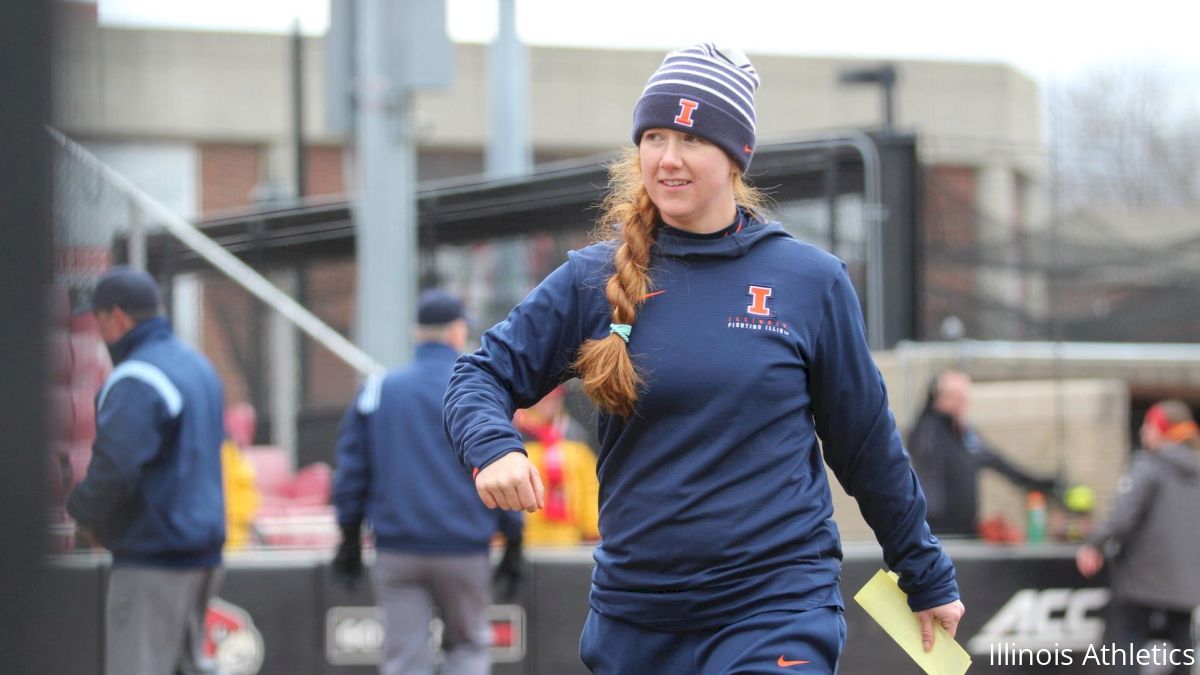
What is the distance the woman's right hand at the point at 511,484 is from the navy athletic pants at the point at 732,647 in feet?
1.31

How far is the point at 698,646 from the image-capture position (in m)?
2.96

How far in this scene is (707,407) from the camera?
2941 millimetres

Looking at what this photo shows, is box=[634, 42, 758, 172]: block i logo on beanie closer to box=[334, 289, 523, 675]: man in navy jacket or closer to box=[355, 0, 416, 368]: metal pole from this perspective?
box=[334, 289, 523, 675]: man in navy jacket

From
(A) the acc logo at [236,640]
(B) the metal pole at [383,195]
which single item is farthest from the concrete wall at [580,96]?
(A) the acc logo at [236,640]

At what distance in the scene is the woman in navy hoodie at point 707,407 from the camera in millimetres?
2939

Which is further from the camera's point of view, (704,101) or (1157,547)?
(1157,547)

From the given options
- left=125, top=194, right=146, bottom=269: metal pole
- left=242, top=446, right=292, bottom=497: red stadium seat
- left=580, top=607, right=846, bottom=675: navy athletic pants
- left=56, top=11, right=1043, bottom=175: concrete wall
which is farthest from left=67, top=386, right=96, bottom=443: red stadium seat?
left=56, top=11, right=1043, bottom=175: concrete wall

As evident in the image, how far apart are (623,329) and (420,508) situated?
3.98m

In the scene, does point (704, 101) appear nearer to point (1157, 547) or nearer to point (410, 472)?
point (410, 472)

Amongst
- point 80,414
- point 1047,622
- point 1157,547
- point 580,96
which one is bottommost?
point 1047,622

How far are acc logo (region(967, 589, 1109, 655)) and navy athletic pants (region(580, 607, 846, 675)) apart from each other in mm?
5695

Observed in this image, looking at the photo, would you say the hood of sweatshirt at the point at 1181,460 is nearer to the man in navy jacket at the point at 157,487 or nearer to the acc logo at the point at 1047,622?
the acc logo at the point at 1047,622

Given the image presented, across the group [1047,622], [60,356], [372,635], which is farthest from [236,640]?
[60,356]

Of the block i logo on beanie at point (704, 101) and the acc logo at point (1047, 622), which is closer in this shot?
the block i logo on beanie at point (704, 101)
